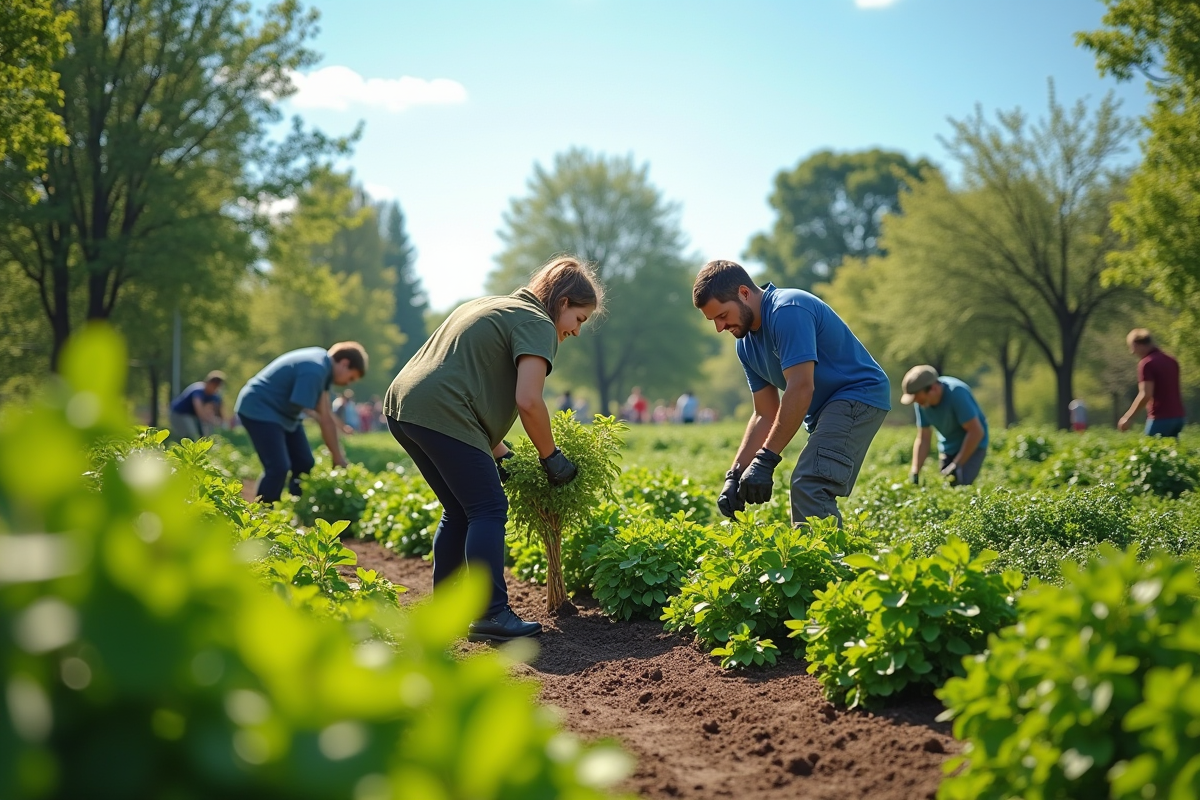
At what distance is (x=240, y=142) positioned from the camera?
2238 cm

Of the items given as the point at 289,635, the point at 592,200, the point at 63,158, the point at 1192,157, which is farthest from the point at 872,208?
the point at 289,635

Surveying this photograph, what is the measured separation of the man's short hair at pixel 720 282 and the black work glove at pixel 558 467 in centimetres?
112

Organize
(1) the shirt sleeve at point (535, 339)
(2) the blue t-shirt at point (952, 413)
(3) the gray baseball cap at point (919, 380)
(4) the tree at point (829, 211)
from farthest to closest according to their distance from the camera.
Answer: (4) the tree at point (829, 211), (2) the blue t-shirt at point (952, 413), (3) the gray baseball cap at point (919, 380), (1) the shirt sleeve at point (535, 339)

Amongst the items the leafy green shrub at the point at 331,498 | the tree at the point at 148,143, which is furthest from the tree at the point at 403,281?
the leafy green shrub at the point at 331,498

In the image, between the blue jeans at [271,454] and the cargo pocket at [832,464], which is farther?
the blue jeans at [271,454]

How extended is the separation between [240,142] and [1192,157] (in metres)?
20.5

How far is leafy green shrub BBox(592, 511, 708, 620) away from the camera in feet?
17.5


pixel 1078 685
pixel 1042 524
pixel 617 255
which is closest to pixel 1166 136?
pixel 1042 524

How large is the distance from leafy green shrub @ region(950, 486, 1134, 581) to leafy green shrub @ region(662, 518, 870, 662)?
1.65 metres

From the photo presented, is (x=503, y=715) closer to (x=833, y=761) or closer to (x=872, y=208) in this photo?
(x=833, y=761)

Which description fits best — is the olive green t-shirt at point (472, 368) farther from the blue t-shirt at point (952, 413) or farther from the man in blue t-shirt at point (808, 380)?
the blue t-shirt at point (952, 413)

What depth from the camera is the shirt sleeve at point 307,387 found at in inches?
310

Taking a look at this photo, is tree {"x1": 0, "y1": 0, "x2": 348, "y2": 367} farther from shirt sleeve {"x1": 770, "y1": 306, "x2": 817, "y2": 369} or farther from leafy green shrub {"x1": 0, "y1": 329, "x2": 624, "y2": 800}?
leafy green shrub {"x1": 0, "y1": 329, "x2": 624, "y2": 800}

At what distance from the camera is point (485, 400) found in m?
4.73
